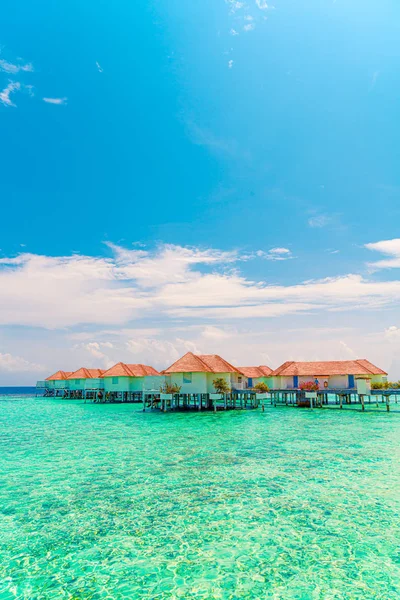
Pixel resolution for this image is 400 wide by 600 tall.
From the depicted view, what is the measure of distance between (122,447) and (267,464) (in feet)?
21.4

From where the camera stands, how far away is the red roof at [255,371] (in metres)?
47.6

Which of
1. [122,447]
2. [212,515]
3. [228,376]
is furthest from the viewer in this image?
[228,376]

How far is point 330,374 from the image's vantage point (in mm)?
40750

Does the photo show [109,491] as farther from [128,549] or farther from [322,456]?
[322,456]

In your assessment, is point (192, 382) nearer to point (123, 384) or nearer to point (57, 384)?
point (123, 384)

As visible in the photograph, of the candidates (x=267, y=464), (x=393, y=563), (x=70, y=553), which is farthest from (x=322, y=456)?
(x=70, y=553)

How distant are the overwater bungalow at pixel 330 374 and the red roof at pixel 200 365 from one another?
9738mm

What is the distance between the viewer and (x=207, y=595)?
18.9ft

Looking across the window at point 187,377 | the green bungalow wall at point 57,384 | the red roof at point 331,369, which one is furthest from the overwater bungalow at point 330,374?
the green bungalow wall at point 57,384

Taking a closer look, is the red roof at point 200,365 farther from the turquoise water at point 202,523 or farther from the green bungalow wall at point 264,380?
the turquoise water at point 202,523

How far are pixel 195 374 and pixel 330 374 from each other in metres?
15.4

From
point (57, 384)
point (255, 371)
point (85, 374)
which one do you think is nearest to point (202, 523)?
point (255, 371)

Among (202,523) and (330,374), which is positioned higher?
(330,374)

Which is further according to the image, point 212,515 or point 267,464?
point 267,464
